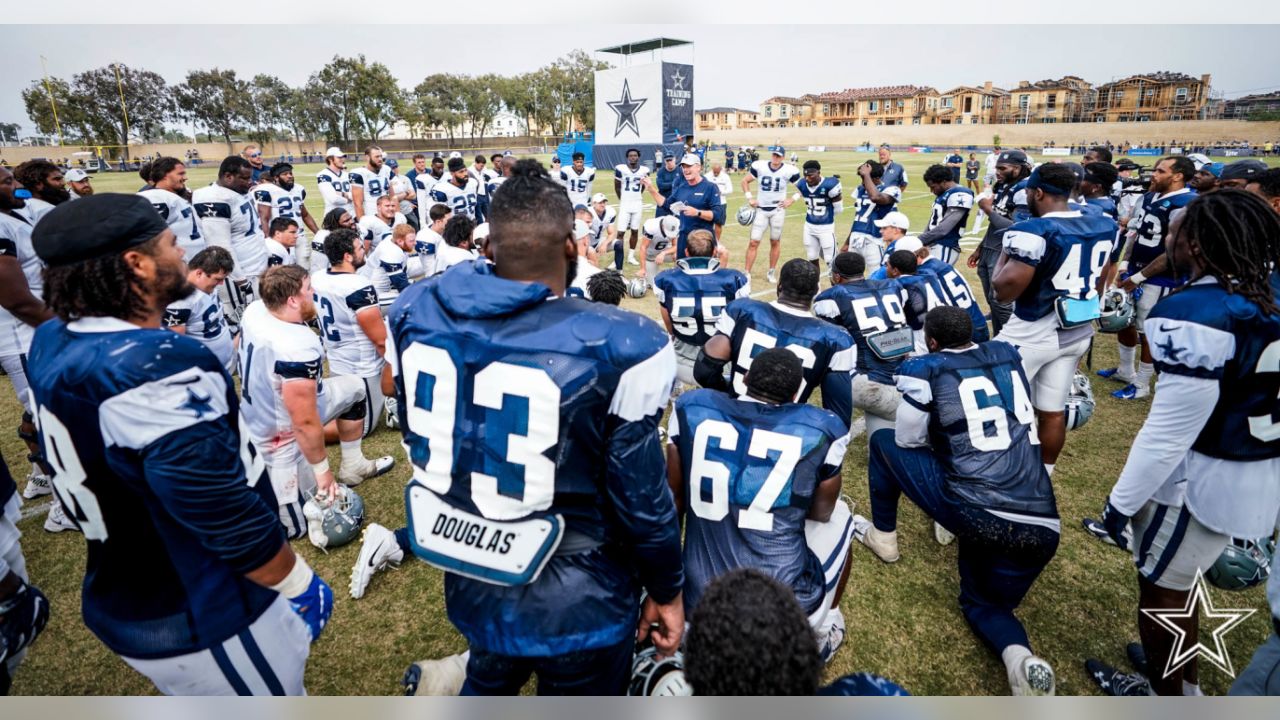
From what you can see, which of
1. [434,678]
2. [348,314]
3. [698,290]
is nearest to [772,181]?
[698,290]

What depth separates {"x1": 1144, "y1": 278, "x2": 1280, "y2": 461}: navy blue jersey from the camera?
105 inches

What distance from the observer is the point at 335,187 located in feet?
40.0

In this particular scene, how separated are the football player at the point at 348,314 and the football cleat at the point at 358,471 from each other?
32 centimetres

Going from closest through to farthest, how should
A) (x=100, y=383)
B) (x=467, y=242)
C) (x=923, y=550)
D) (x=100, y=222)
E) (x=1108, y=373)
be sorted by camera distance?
(x=100, y=383), (x=100, y=222), (x=923, y=550), (x=467, y=242), (x=1108, y=373)

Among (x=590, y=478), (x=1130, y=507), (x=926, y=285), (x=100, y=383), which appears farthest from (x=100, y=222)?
(x=926, y=285)

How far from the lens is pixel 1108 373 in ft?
26.1

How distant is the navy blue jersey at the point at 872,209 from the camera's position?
1015 centimetres

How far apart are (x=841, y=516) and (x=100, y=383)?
3326mm

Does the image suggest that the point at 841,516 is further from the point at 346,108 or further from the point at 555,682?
the point at 346,108

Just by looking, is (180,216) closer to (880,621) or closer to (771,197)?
(880,621)

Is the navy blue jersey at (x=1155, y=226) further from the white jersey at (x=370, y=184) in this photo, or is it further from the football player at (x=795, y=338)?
the white jersey at (x=370, y=184)

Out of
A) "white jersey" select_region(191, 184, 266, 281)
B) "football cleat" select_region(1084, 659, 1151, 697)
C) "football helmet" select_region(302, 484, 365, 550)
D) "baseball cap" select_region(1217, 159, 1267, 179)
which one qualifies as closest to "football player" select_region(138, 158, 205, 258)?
"white jersey" select_region(191, 184, 266, 281)

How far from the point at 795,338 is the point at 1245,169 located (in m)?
6.33

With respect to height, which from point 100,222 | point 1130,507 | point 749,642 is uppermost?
point 100,222
